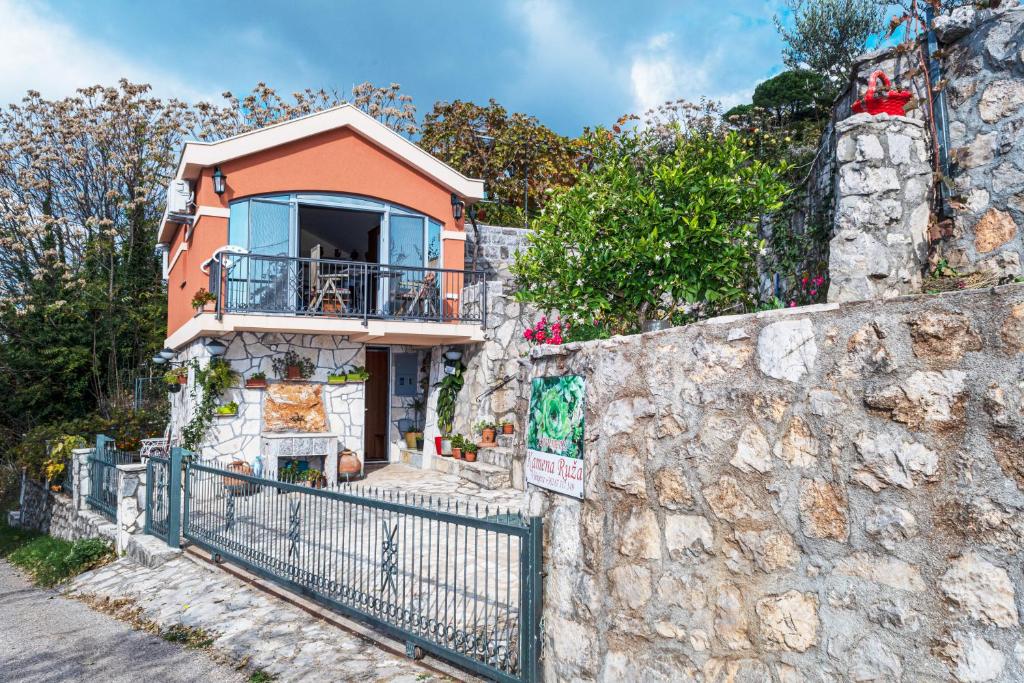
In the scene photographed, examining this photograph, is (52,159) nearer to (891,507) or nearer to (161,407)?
(161,407)

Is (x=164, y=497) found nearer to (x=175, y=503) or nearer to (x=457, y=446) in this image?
(x=175, y=503)

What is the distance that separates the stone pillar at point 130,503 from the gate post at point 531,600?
7.85 metres

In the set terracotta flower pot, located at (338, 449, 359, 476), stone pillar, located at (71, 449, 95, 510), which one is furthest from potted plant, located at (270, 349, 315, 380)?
stone pillar, located at (71, 449, 95, 510)

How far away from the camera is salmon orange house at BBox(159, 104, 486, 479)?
12703 millimetres

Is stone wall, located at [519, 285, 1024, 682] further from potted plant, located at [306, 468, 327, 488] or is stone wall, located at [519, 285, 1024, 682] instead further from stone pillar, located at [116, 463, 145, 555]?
potted plant, located at [306, 468, 327, 488]

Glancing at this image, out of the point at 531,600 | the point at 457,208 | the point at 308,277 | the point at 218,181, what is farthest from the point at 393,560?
the point at 457,208

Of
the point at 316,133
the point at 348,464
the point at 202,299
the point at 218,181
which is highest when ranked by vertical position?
the point at 316,133

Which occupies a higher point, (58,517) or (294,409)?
(294,409)

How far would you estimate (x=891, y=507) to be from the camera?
2.55 m

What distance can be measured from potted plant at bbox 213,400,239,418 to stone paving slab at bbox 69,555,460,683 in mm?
3743

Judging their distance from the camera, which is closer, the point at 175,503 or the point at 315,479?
the point at 175,503

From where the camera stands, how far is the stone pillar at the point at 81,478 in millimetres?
12242

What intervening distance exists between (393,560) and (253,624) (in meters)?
1.80

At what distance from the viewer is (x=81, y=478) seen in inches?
486
